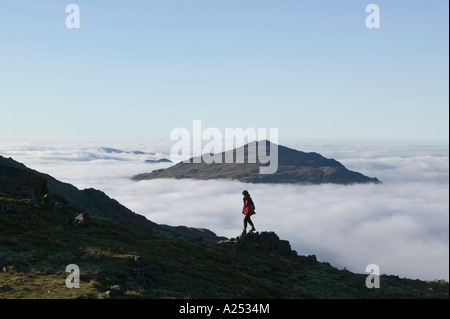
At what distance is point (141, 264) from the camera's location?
19.7 metres

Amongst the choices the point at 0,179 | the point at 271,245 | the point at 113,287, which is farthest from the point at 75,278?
the point at 0,179

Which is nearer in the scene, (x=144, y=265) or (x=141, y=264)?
(x=141, y=264)

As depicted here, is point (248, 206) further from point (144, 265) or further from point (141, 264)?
point (141, 264)

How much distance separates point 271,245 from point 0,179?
3283 cm

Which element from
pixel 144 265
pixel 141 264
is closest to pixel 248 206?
pixel 144 265

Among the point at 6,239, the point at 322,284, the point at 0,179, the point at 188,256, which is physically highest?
the point at 0,179

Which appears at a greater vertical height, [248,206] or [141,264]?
[248,206]

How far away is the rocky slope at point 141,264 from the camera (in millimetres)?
16953

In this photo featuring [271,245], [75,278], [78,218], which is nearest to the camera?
[75,278]

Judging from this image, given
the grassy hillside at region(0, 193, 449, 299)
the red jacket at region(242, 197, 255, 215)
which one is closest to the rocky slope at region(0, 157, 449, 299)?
the grassy hillside at region(0, 193, 449, 299)

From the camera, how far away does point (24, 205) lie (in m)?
29.1

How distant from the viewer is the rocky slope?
17.0m

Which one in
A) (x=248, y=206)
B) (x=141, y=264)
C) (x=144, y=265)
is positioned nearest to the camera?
(x=141, y=264)
